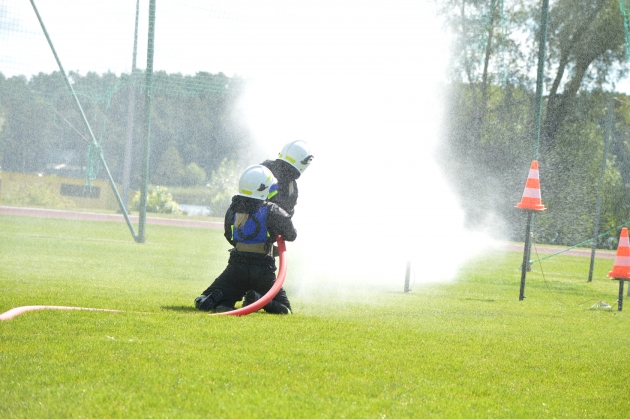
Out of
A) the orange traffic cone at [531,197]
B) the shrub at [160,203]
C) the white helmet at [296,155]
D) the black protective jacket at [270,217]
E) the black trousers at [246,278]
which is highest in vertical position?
the white helmet at [296,155]

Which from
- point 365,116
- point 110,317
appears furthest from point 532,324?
point 365,116

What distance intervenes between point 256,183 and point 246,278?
0.89m

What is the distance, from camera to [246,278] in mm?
7305

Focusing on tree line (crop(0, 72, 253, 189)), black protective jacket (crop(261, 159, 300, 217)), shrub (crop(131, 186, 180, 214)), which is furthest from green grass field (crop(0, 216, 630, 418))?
shrub (crop(131, 186, 180, 214))

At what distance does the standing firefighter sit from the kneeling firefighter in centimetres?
52

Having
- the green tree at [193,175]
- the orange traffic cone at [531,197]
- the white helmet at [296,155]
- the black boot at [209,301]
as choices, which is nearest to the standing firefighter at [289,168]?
the white helmet at [296,155]

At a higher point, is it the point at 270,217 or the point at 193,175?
the point at 270,217

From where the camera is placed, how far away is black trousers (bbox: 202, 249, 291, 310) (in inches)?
287

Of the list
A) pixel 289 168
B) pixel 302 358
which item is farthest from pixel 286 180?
pixel 302 358

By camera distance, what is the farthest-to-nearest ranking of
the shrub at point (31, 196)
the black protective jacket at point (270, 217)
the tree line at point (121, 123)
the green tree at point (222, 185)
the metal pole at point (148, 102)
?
the green tree at point (222, 185) < the shrub at point (31, 196) < the tree line at point (121, 123) < the metal pole at point (148, 102) < the black protective jacket at point (270, 217)

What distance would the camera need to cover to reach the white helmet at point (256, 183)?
7.18 metres

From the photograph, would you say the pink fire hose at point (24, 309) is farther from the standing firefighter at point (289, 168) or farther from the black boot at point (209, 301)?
the standing firefighter at point (289, 168)

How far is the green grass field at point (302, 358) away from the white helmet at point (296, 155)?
147 centimetres

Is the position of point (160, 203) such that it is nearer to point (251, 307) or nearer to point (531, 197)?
point (531, 197)
